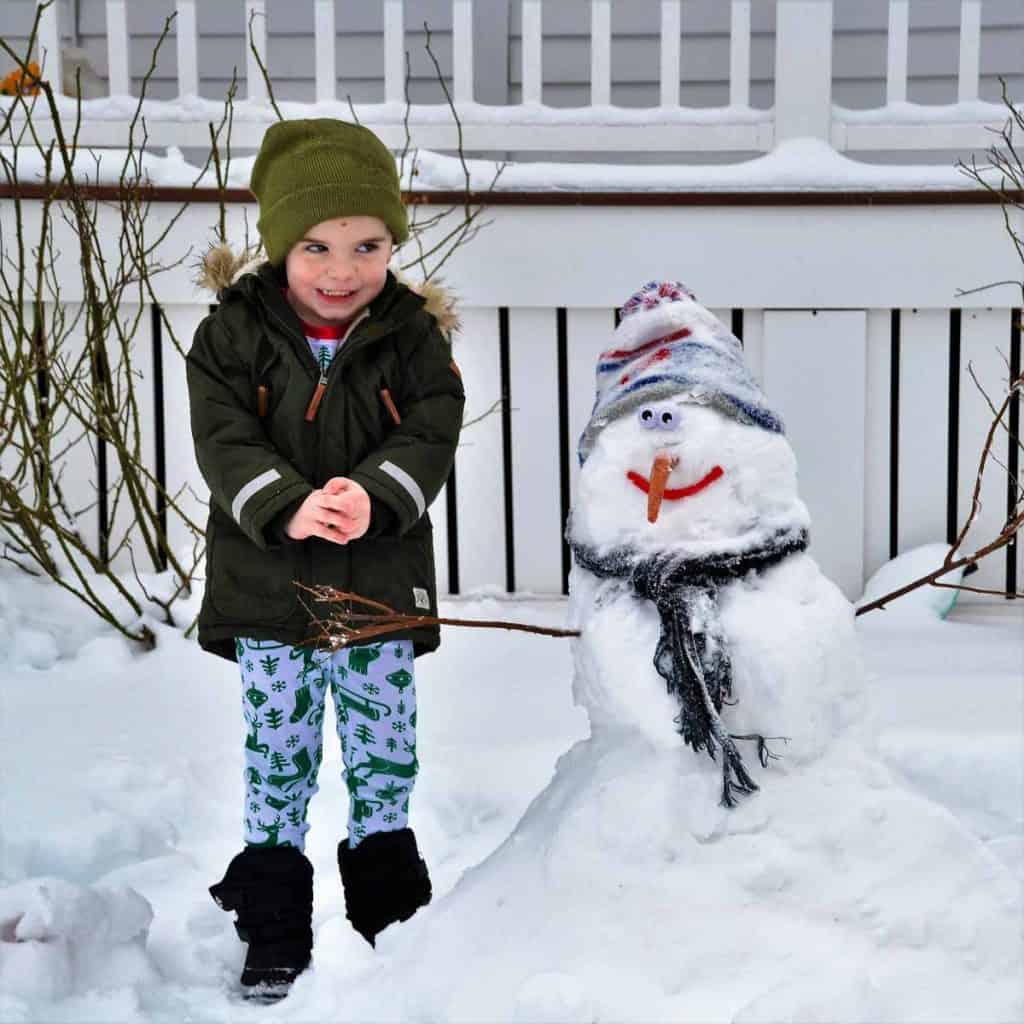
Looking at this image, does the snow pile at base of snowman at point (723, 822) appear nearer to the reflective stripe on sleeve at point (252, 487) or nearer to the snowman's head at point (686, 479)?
the snowman's head at point (686, 479)

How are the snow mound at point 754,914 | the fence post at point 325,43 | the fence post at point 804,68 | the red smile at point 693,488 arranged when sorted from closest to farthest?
the snow mound at point 754,914 < the red smile at point 693,488 < the fence post at point 804,68 < the fence post at point 325,43

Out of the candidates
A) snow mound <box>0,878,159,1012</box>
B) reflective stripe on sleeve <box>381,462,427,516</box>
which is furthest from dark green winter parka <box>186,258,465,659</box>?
snow mound <box>0,878,159,1012</box>

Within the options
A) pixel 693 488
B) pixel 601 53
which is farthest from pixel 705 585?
pixel 601 53

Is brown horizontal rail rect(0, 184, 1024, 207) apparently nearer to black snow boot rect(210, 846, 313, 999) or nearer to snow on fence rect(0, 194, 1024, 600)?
snow on fence rect(0, 194, 1024, 600)

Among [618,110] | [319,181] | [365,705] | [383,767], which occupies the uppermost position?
[618,110]

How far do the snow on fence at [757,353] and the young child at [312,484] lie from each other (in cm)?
218

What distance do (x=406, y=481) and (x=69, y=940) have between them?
983mm

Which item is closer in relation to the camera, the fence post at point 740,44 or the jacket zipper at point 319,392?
the jacket zipper at point 319,392

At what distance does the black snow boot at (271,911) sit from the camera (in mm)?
2328

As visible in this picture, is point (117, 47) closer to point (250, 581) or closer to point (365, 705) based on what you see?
point (250, 581)

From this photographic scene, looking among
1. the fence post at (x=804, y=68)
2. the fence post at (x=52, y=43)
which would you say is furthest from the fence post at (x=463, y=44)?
the fence post at (x=52, y=43)

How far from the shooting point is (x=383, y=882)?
8.04 ft

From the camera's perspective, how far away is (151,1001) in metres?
2.25

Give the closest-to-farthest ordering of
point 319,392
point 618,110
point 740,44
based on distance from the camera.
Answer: point 319,392
point 618,110
point 740,44
